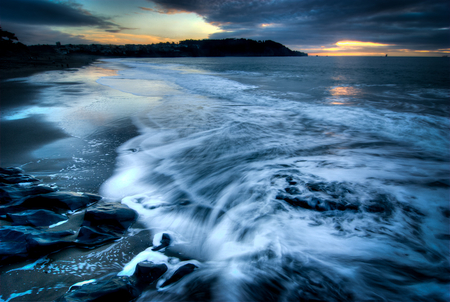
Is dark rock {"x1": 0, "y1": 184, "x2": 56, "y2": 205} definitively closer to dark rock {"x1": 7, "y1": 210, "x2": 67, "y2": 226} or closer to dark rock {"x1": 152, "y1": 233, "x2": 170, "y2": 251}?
dark rock {"x1": 7, "y1": 210, "x2": 67, "y2": 226}

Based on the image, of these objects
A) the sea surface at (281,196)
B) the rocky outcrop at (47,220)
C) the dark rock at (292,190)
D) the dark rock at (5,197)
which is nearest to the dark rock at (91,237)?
the rocky outcrop at (47,220)

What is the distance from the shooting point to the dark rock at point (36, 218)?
96.1 inches

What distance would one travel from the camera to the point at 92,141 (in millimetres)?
5035

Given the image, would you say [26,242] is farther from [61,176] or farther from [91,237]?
[61,176]

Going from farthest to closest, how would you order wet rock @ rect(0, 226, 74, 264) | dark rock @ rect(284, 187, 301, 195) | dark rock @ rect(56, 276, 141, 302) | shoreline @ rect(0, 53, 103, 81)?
shoreline @ rect(0, 53, 103, 81) < dark rock @ rect(284, 187, 301, 195) < wet rock @ rect(0, 226, 74, 264) < dark rock @ rect(56, 276, 141, 302)

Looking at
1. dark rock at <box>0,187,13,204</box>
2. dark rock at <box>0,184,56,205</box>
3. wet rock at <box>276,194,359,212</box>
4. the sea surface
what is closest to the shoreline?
the sea surface

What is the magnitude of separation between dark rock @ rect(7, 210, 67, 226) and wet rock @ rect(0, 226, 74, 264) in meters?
0.17

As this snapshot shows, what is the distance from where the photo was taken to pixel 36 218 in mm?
2479

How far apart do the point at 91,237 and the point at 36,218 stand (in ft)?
2.48

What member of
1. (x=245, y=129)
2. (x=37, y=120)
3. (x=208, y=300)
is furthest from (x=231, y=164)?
(x=37, y=120)

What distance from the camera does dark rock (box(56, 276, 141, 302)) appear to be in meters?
1.62

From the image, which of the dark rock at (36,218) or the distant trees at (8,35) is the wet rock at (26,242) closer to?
the dark rock at (36,218)

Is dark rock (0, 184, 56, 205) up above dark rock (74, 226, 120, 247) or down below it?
above

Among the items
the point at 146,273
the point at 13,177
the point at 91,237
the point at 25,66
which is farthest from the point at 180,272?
the point at 25,66
